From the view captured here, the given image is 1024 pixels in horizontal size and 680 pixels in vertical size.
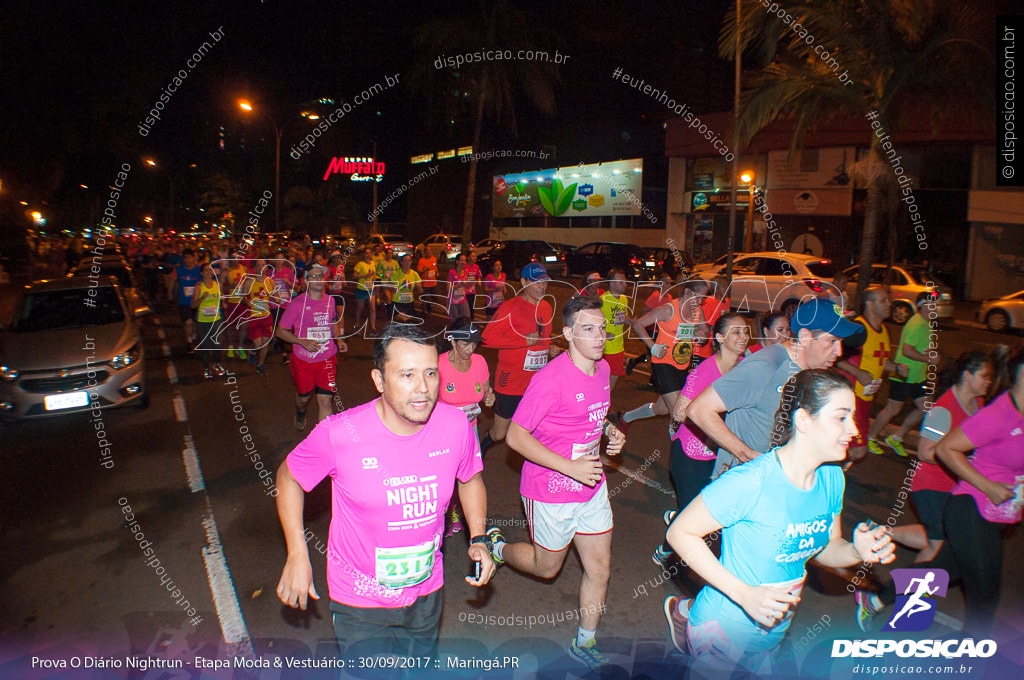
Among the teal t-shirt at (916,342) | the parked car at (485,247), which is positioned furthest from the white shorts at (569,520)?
the parked car at (485,247)

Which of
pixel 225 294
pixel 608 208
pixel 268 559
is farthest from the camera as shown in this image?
pixel 608 208

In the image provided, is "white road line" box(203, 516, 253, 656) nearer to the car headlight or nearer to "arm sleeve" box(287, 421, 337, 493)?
"arm sleeve" box(287, 421, 337, 493)

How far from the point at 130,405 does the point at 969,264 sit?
26607 millimetres

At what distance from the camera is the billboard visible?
36438 mm

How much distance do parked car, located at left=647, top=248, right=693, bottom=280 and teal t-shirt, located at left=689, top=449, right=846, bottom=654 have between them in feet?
68.6

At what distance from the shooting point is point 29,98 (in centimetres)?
2244

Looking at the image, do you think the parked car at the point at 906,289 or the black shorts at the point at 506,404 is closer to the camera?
the black shorts at the point at 506,404

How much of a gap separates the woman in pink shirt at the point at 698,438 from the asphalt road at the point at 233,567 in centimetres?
68

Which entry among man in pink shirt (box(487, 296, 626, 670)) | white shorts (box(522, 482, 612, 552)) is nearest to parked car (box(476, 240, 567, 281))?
man in pink shirt (box(487, 296, 626, 670))

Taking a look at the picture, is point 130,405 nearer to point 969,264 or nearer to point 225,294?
point 225,294

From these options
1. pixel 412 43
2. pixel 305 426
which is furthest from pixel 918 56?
pixel 412 43

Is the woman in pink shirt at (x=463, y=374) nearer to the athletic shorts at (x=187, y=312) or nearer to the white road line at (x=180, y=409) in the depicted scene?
the white road line at (x=180, y=409)

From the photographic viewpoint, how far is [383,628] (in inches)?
105

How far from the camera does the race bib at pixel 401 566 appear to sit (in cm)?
264
